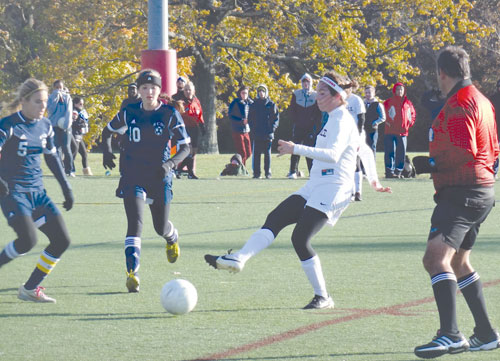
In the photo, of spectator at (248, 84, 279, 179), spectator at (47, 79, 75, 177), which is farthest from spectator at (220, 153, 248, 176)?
spectator at (47, 79, 75, 177)

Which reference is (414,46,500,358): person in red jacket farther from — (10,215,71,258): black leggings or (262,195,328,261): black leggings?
(10,215,71,258): black leggings

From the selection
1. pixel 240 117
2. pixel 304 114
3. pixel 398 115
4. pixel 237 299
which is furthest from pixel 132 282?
pixel 240 117

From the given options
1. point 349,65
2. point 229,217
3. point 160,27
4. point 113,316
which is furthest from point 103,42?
point 113,316

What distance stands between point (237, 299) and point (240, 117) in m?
15.0

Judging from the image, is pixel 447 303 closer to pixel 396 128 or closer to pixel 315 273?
pixel 315 273

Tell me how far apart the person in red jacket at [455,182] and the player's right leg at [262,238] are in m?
1.60

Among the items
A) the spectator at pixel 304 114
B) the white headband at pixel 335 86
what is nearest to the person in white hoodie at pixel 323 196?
the white headband at pixel 335 86

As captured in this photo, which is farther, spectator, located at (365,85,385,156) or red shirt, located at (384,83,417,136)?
red shirt, located at (384,83,417,136)

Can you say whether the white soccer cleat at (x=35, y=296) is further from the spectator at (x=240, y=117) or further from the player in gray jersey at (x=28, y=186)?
the spectator at (x=240, y=117)

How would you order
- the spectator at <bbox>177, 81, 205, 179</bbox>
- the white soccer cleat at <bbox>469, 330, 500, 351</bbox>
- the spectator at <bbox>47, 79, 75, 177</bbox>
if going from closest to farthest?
1. the white soccer cleat at <bbox>469, 330, 500, 351</bbox>
2. the spectator at <bbox>47, 79, 75, 177</bbox>
3. the spectator at <bbox>177, 81, 205, 179</bbox>

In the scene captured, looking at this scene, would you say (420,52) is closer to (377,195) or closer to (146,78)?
(377,195)

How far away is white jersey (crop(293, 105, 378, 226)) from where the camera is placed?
22.9 ft

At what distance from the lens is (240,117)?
22.2 m

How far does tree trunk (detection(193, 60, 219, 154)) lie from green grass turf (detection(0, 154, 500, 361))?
20.8m
